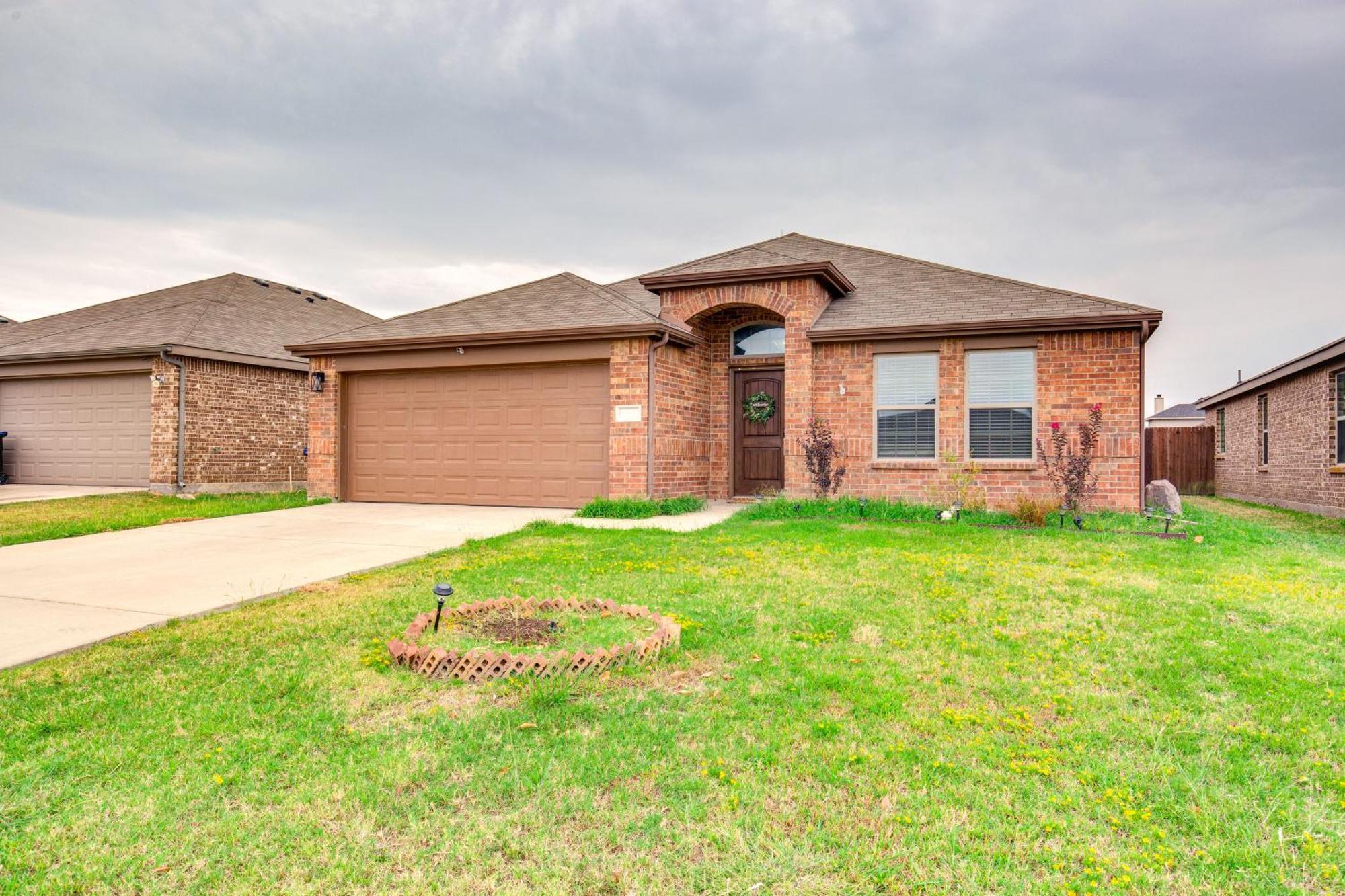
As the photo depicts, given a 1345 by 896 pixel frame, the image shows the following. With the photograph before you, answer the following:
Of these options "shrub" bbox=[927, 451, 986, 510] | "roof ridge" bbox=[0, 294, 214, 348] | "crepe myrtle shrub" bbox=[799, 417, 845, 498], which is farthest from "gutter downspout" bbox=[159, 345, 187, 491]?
"shrub" bbox=[927, 451, 986, 510]

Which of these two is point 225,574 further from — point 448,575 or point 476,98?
point 476,98

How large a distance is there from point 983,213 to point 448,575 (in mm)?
13862

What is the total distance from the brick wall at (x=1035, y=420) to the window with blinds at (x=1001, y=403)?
0.12m

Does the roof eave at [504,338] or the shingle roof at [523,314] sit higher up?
the shingle roof at [523,314]

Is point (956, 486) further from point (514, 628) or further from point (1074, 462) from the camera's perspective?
point (514, 628)

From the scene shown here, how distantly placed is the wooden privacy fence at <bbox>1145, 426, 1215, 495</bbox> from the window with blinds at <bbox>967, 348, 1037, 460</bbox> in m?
10.9

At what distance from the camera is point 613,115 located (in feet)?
49.6

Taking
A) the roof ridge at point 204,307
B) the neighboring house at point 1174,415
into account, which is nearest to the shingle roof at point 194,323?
the roof ridge at point 204,307

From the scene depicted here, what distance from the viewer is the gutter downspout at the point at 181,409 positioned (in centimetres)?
1497

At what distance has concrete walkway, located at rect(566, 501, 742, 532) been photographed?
979cm

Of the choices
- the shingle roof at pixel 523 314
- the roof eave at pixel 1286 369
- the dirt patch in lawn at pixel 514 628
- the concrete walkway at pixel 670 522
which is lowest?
the dirt patch in lawn at pixel 514 628

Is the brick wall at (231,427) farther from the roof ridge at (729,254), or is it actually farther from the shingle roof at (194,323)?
the roof ridge at (729,254)

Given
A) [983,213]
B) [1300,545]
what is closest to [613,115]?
[983,213]

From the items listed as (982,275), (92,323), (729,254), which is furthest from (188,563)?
(92,323)
